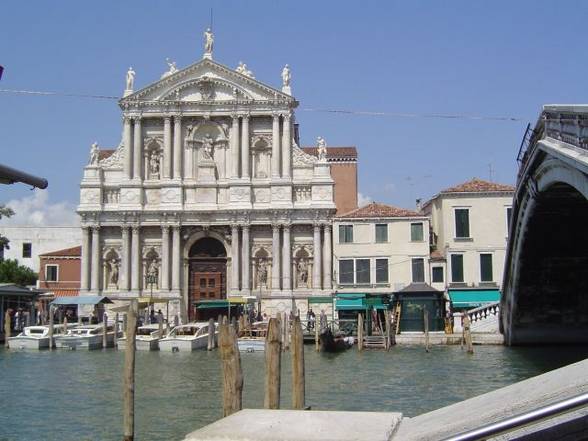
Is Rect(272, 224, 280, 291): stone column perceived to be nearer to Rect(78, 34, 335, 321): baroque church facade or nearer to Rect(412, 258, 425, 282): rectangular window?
Rect(78, 34, 335, 321): baroque church facade

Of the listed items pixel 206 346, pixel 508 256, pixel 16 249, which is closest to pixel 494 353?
pixel 508 256

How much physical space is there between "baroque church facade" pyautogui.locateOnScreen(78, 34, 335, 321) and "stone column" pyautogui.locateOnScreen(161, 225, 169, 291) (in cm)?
4

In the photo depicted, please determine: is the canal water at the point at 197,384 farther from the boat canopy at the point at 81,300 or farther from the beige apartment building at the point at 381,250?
the beige apartment building at the point at 381,250

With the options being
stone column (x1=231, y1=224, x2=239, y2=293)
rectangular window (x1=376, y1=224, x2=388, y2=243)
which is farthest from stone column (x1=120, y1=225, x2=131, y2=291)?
rectangular window (x1=376, y1=224, x2=388, y2=243)

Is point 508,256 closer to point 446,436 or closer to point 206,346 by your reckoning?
point 206,346

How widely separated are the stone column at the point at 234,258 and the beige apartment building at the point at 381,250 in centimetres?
440

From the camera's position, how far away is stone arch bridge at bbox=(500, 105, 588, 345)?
506 inches

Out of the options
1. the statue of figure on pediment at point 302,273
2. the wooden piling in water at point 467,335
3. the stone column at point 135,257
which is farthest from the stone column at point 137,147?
the wooden piling in water at point 467,335

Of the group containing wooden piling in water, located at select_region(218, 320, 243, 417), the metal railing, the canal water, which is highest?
the metal railing

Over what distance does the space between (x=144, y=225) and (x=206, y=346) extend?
924cm

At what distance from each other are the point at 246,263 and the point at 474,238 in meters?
9.59

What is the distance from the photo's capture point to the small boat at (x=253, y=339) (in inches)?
1040

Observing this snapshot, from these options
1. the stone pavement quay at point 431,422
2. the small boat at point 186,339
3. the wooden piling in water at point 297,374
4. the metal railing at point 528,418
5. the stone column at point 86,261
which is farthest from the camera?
the stone column at point 86,261

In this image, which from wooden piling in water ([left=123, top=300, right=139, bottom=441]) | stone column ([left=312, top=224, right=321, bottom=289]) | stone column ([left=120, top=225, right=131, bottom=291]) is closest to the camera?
wooden piling in water ([left=123, top=300, right=139, bottom=441])
